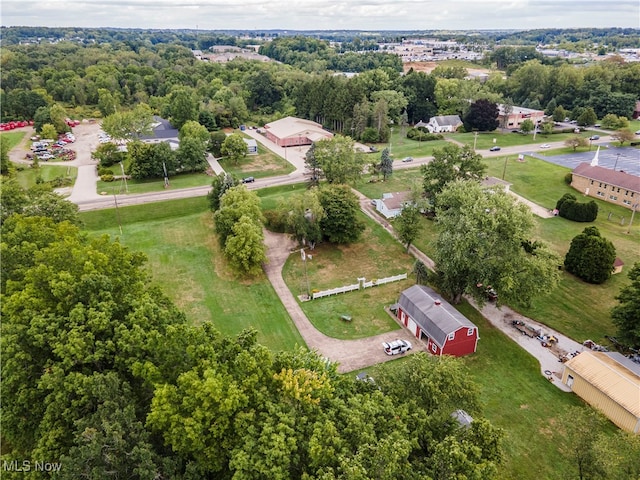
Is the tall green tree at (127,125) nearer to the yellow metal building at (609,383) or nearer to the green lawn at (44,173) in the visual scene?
the green lawn at (44,173)

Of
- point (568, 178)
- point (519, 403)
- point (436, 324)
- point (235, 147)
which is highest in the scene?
point (235, 147)

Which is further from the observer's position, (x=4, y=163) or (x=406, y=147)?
(x=406, y=147)

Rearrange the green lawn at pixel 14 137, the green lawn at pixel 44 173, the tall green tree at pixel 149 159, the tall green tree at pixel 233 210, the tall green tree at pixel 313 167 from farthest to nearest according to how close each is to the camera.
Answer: the green lawn at pixel 14 137 → the green lawn at pixel 44 173 → the tall green tree at pixel 149 159 → the tall green tree at pixel 313 167 → the tall green tree at pixel 233 210

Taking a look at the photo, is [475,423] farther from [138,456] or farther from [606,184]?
[606,184]

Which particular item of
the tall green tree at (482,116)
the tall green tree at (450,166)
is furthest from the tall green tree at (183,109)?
the tall green tree at (482,116)

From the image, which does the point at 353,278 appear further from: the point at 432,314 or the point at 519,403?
the point at 519,403

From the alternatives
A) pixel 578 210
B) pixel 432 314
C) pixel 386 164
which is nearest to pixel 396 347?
pixel 432 314
